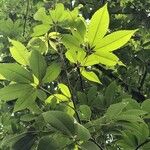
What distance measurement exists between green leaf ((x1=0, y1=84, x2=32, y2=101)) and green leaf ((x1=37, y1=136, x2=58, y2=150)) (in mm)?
165

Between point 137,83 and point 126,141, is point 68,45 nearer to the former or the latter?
point 126,141

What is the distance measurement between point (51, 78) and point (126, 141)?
0.38 meters

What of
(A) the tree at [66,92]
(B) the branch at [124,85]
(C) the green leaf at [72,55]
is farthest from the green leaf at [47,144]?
(B) the branch at [124,85]

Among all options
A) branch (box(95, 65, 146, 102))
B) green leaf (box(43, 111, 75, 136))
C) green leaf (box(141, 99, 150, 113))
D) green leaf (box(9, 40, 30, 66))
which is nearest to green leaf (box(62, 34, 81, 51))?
green leaf (box(9, 40, 30, 66))

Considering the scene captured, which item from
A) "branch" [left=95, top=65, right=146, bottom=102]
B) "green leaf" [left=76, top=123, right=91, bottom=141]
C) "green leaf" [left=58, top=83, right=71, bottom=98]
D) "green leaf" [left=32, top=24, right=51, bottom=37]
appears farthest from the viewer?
"branch" [left=95, top=65, right=146, bottom=102]

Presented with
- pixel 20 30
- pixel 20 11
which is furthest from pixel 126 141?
pixel 20 11

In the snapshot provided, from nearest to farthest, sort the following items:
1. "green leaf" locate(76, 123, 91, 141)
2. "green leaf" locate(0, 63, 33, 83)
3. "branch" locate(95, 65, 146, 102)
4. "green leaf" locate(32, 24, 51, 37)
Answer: "green leaf" locate(76, 123, 91, 141), "green leaf" locate(0, 63, 33, 83), "green leaf" locate(32, 24, 51, 37), "branch" locate(95, 65, 146, 102)

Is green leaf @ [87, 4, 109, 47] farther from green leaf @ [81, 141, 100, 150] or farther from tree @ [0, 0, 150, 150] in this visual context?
green leaf @ [81, 141, 100, 150]

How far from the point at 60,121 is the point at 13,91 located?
21 cm

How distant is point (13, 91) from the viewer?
3.83ft

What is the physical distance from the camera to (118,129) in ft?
4.54

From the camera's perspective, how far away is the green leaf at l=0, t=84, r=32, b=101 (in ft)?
3.81

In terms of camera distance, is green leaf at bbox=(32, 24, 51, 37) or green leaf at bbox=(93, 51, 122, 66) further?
green leaf at bbox=(32, 24, 51, 37)

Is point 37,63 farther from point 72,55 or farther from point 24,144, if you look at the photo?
point 24,144
